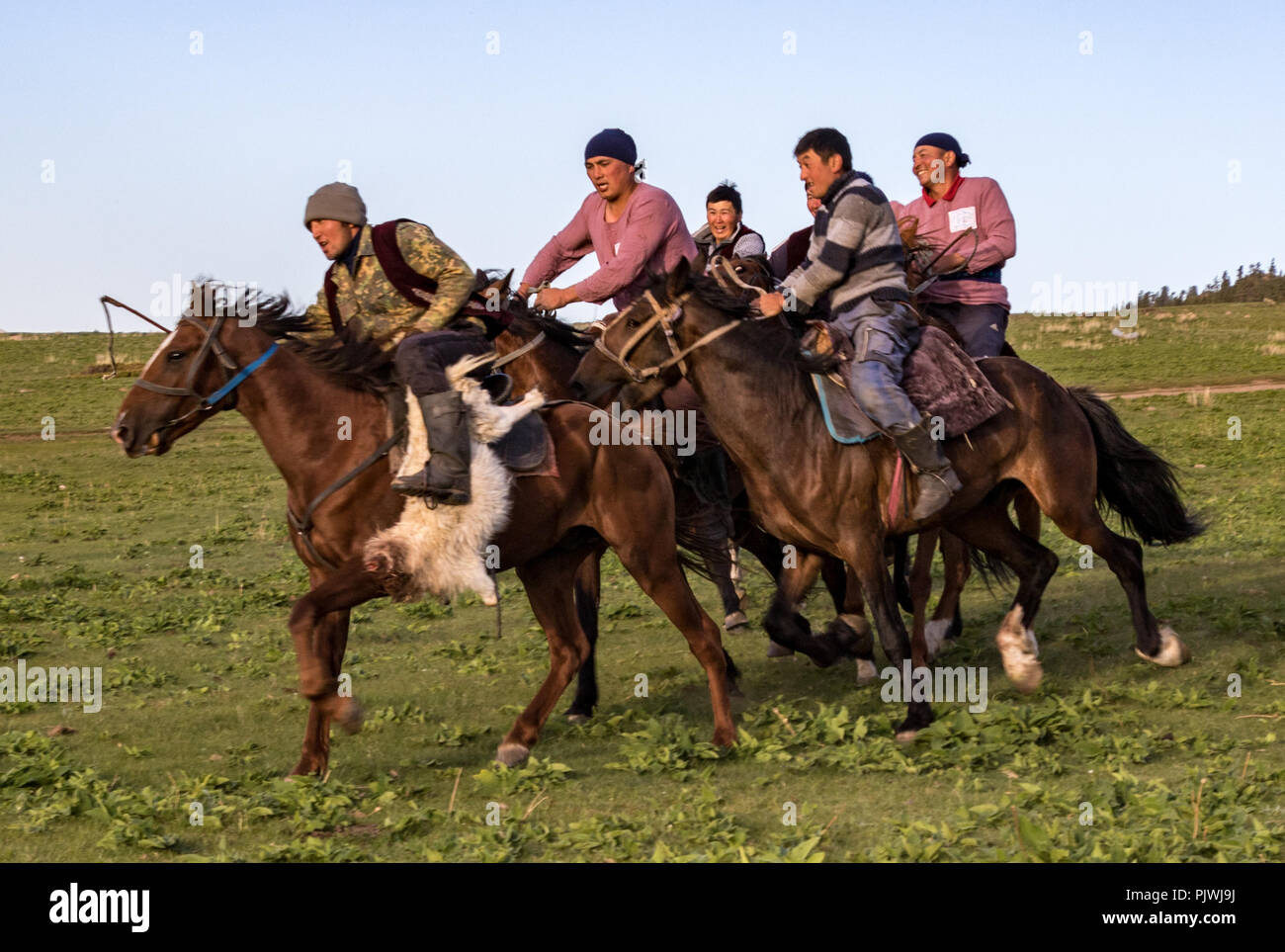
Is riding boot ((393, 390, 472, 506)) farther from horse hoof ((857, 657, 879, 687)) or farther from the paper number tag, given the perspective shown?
the paper number tag

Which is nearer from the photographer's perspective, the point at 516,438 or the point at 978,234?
the point at 516,438

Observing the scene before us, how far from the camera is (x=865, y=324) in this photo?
7266 millimetres

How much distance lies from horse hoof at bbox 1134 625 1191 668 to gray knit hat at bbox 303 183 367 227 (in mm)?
4976

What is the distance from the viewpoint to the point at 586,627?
7941 millimetres

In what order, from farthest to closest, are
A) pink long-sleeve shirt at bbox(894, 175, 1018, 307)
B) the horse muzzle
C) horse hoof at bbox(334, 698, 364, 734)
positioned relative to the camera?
pink long-sleeve shirt at bbox(894, 175, 1018, 307) < the horse muzzle < horse hoof at bbox(334, 698, 364, 734)

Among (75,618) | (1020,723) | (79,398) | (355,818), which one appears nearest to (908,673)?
(1020,723)

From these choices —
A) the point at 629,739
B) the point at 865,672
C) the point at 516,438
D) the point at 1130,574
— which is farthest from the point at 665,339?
the point at 1130,574

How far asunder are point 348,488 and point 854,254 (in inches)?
113

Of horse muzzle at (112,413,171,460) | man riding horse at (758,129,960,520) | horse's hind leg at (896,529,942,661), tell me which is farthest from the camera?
horse's hind leg at (896,529,942,661)

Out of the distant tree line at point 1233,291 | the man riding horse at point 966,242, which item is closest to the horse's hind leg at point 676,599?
the man riding horse at point 966,242

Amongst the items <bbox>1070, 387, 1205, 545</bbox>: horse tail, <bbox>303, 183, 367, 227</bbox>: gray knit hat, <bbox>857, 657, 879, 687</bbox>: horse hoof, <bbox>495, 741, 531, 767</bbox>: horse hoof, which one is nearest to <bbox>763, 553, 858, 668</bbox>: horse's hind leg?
<bbox>857, 657, 879, 687</bbox>: horse hoof

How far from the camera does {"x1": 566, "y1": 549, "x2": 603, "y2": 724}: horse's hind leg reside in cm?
782

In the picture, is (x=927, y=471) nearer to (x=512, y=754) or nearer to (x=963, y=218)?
(x=963, y=218)

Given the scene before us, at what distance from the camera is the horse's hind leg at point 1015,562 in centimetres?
A: 769
